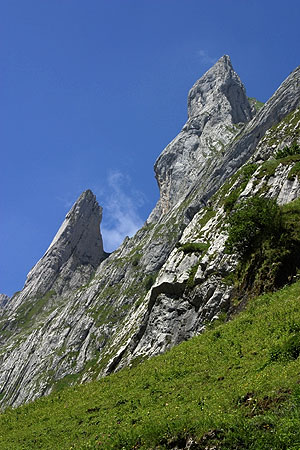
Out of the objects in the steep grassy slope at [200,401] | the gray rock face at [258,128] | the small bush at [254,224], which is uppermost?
the gray rock face at [258,128]

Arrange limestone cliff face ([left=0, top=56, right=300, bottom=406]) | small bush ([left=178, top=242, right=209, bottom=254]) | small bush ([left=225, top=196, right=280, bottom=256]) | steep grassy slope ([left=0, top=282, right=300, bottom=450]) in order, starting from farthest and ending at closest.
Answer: small bush ([left=178, top=242, right=209, bottom=254]) < limestone cliff face ([left=0, top=56, right=300, bottom=406]) < small bush ([left=225, top=196, right=280, bottom=256]) < steep grassy slope ([left=0, top=282, right=300, bottom=450])

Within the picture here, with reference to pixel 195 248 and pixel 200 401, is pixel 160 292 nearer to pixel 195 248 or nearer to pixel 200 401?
pixel 195 248

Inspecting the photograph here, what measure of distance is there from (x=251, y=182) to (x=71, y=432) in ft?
160

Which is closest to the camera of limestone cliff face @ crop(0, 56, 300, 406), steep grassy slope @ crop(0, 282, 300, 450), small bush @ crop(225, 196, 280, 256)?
steep grassy slope @ crop(0, 282, 300, 450)

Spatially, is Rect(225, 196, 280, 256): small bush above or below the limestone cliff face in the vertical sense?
below

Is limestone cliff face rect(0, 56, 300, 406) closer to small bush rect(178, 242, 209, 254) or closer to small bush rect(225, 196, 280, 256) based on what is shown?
small bush rect(178, 242, 209, 254)

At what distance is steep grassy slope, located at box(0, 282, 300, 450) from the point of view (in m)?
12.2

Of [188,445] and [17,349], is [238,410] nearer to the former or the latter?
[188,445]

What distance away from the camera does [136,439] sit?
1403 cm

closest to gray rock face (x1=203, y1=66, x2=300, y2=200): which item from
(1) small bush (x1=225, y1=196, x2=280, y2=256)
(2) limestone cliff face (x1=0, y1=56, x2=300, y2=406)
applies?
(2) limestone cliff face (x1=0, y1=56, x2=300, y2=406)

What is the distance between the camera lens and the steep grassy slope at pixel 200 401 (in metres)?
12.2

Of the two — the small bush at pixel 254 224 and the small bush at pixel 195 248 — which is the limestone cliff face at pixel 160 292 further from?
the small bush at pixel 254 224

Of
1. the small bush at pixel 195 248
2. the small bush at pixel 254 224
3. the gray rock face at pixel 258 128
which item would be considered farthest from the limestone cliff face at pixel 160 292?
the small bush at pixel 254 224

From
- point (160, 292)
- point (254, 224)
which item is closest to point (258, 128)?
point (160, 292)
